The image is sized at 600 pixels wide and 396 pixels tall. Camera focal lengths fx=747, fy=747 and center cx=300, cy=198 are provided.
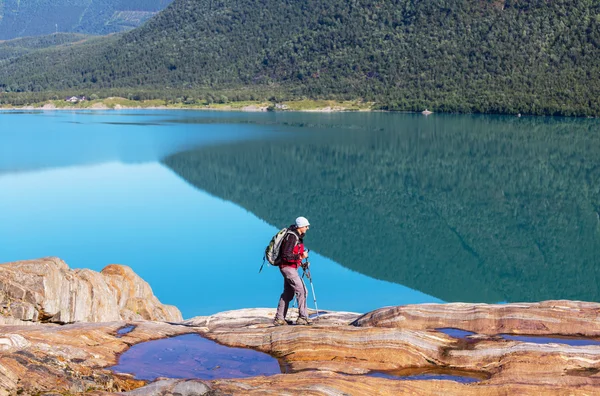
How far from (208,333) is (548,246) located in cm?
3512

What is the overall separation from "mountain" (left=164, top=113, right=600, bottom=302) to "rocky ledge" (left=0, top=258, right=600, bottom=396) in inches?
702

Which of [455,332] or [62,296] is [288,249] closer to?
[455,332]

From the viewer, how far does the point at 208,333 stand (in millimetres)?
17828

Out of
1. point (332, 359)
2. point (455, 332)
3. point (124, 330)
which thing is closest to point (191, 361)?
point (124, 330)

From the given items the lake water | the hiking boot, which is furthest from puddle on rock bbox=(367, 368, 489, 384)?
the lake water

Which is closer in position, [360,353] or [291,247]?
[360,353]

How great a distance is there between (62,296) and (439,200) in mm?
47100

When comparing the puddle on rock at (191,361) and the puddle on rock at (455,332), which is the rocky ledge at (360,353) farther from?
the puddle on rock at (191,361)

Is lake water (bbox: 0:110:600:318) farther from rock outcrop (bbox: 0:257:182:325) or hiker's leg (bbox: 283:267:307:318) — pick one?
hiker's leg (bbox: 283:267:307:318)

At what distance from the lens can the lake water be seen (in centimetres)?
3794

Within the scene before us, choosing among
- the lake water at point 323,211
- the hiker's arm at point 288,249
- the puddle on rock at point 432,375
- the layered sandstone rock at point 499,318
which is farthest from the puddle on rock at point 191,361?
the lake water at point 323,211

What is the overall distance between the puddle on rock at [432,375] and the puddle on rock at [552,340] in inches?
92.8

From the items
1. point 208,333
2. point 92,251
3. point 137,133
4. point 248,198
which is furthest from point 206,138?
point 208,333

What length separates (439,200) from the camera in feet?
209
